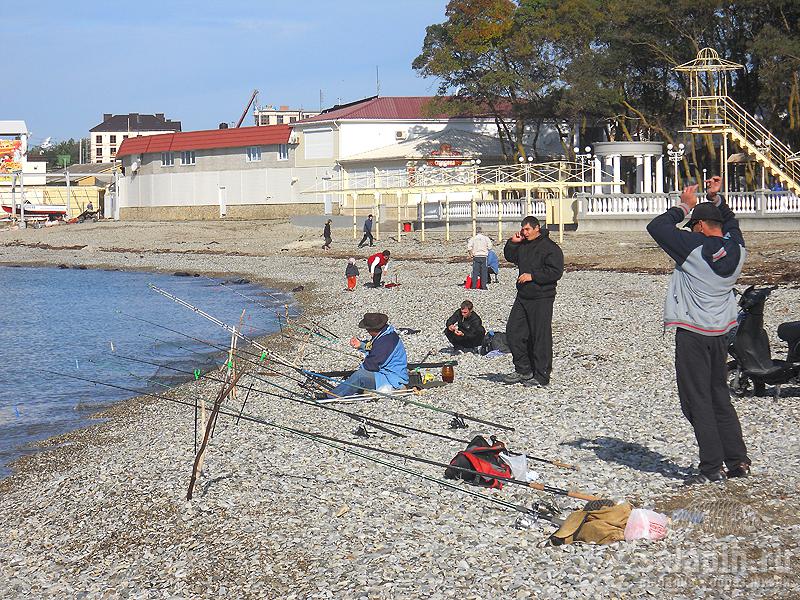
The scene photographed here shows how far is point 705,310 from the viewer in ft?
23.3

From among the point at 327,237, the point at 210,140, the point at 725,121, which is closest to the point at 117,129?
the point at 210,140

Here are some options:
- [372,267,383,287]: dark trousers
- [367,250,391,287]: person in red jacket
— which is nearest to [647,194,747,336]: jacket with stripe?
[367,250,391,287]: person in red jacket

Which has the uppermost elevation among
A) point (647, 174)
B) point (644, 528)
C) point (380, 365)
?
point (647, 174)

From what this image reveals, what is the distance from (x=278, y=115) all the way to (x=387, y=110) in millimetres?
54524

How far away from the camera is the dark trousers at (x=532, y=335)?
1153 centimetres

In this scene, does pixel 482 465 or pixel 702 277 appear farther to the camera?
pixel 482 465

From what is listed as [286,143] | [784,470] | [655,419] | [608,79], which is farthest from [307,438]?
[286,143]

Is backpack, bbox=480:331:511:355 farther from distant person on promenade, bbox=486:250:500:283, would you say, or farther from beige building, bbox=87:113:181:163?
beige building, bbox=87:113:181:163

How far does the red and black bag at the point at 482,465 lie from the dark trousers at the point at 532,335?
344cm

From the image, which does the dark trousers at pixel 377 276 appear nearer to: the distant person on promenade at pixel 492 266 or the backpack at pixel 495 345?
the distant person on promenade at pixel 492 266

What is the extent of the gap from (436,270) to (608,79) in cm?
1606

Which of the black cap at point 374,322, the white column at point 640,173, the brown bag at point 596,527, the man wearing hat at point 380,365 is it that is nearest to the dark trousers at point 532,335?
the man wearing hat at point 380,365

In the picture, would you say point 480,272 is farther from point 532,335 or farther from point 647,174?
point 647,174

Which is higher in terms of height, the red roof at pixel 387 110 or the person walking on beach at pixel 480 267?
the red roof at pixel 387 110
